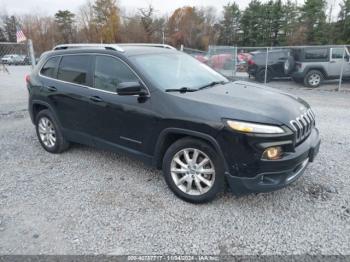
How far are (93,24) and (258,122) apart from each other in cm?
5683

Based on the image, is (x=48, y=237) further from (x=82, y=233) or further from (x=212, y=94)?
(x=212, y=94)

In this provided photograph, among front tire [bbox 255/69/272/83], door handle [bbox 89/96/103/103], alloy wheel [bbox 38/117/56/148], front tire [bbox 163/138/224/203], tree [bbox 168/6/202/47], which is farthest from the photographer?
tree [bbox 168/6/202/47]

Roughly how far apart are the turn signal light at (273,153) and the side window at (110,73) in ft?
5.62

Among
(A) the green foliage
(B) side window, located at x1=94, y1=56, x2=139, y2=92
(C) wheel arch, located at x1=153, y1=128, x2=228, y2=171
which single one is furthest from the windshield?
(A) the green foliage

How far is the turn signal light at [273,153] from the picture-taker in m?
2.57

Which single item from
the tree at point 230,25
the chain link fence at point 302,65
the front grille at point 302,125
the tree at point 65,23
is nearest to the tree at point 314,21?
the tree at point 230,25

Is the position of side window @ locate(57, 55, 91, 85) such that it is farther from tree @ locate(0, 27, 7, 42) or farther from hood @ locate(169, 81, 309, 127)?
tree @ locate(0, 27, 7, 42)

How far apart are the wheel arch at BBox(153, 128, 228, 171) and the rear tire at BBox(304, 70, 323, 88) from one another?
425 inches

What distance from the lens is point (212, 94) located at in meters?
3.07

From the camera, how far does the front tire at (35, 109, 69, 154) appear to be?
171 inches

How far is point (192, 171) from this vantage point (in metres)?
2.99

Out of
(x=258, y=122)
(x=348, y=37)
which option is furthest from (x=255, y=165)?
(x=348, y=37)

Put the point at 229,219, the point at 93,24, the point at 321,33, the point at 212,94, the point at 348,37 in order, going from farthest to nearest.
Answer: the point at 93,24 < the point at 321,33 < the point at 348,37 < the point at 212,94 < the point at 229,219

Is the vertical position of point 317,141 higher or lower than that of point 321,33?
lower
